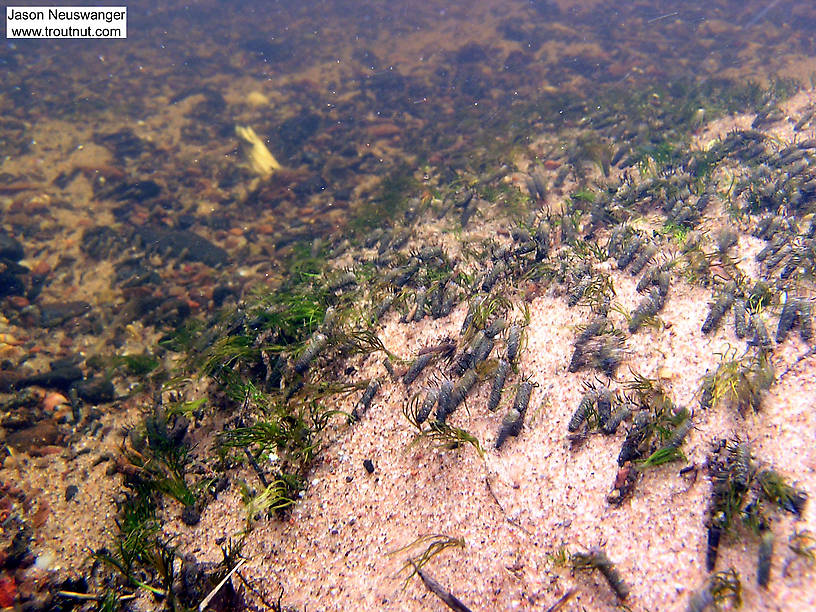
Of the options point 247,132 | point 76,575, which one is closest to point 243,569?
point 76,575

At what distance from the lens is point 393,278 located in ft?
17.7

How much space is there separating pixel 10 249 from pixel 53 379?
4552mm

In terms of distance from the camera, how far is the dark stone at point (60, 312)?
7.14 m

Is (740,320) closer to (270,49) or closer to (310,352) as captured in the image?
(310,352)

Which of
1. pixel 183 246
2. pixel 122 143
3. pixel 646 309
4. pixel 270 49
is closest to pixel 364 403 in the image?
pixel 646 309

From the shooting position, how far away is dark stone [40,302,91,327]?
714cm

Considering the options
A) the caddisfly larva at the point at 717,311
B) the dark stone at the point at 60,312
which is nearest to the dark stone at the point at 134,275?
the dark stone at the point at 60,312

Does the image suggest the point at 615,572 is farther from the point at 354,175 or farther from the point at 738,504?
the point at 354,175

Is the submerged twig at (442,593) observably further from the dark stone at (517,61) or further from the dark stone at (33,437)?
the dark stone at (517,61)

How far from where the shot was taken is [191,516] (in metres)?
3.60

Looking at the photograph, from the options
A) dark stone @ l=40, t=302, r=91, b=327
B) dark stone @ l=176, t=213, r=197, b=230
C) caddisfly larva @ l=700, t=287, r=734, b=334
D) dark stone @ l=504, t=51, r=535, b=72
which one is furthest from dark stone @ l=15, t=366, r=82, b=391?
dark stone @ l=504, t=51, r=535, b=72

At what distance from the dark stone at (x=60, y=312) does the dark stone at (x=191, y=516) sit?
5.72 m

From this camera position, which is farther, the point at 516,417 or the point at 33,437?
the point at 33,437

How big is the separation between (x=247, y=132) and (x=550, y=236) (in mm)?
11308
